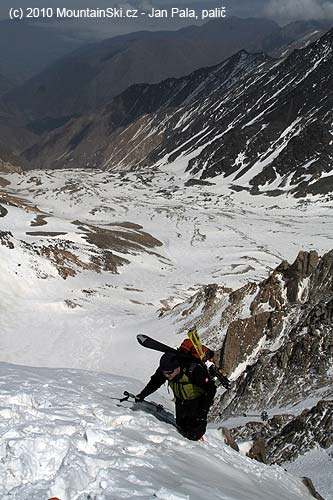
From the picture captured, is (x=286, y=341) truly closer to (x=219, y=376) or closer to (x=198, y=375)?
(x=219, y=376)

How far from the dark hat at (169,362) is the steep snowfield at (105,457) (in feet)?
4.19

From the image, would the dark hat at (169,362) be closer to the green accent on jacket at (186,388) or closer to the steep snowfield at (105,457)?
the green accent on jacket at (186,388)

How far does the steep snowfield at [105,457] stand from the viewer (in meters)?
7.17

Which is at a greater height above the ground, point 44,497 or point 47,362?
point 44,497

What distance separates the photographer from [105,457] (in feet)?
27.3

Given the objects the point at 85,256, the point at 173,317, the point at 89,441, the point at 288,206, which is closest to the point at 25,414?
the point at 89,441

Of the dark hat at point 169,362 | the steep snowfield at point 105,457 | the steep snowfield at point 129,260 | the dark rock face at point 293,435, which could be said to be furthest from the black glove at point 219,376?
the steep snowfield at point 129,260

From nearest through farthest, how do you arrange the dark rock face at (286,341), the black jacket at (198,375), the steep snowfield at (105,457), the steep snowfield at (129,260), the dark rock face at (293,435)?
the steep snowfield at (105,457), the black jacket at (198,375), the dark rock face at (293,435), the dark rock face at (286,341), the steep snowfield at (129,260)

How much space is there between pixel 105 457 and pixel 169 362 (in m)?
2.58

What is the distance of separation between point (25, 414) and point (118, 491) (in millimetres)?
3522

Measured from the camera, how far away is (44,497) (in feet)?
22.1

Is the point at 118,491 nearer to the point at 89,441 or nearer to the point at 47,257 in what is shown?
the point at 89,441

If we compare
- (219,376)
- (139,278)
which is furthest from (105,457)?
(139,278)

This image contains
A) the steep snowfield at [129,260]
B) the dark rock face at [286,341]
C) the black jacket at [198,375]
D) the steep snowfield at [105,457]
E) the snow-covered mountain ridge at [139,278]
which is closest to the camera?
the steep snowfield at [105,457]
